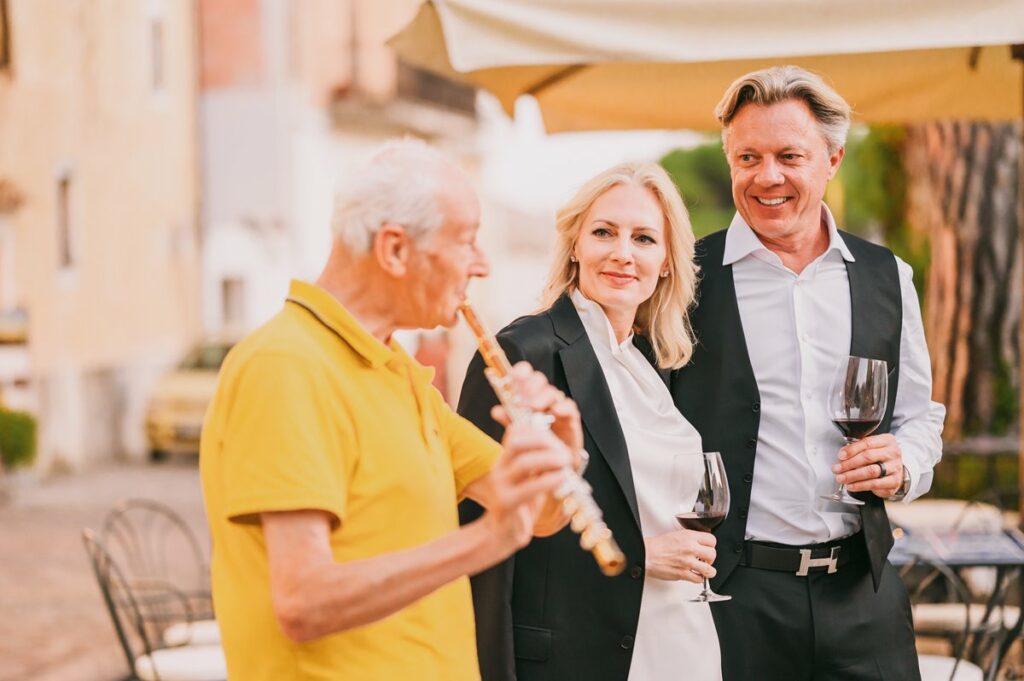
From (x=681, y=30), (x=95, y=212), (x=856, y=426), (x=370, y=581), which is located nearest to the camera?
(x=370, y=581)

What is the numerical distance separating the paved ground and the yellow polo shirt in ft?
15.8

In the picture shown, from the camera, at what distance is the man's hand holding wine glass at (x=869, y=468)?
2791 millimetres

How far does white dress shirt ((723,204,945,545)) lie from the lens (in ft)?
9.68

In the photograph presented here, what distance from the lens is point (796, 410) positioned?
2979mm

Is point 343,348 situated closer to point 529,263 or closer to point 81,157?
point 81,157

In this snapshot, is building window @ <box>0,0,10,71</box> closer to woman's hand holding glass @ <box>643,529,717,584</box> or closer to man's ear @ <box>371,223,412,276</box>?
woman's hand holding glass @ <box>643,529,717,584</box>

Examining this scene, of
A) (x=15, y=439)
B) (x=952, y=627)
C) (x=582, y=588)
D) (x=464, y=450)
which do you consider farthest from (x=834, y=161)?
(x=15, y=439)

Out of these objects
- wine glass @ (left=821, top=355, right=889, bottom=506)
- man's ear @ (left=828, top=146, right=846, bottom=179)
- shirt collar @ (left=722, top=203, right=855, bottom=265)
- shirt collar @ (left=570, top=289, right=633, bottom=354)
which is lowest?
wine glass @ (left=821, top=355, right=889, bottom=506)

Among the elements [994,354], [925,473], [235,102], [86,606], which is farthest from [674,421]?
[235,102]

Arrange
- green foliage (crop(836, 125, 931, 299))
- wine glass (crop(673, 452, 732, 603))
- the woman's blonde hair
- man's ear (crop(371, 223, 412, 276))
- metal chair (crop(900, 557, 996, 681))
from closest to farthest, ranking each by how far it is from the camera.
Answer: man's ear (crop(371, 223, 412, 276)), wine glass (crop(673, 452, 732, 603)), the woman's blonde hair, metal chair (crop(900, 557, 996, 681)), green foliage (crop(836, 125, 931, 299))

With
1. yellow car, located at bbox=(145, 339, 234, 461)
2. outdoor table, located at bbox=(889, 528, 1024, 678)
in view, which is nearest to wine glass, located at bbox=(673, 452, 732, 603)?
outdoor table, located at bbox=(889, 528, 1024, 678)

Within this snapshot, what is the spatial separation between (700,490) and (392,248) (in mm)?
1041

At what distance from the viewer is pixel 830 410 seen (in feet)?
9.32

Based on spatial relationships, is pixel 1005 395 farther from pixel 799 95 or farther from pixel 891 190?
pixel 799 95
